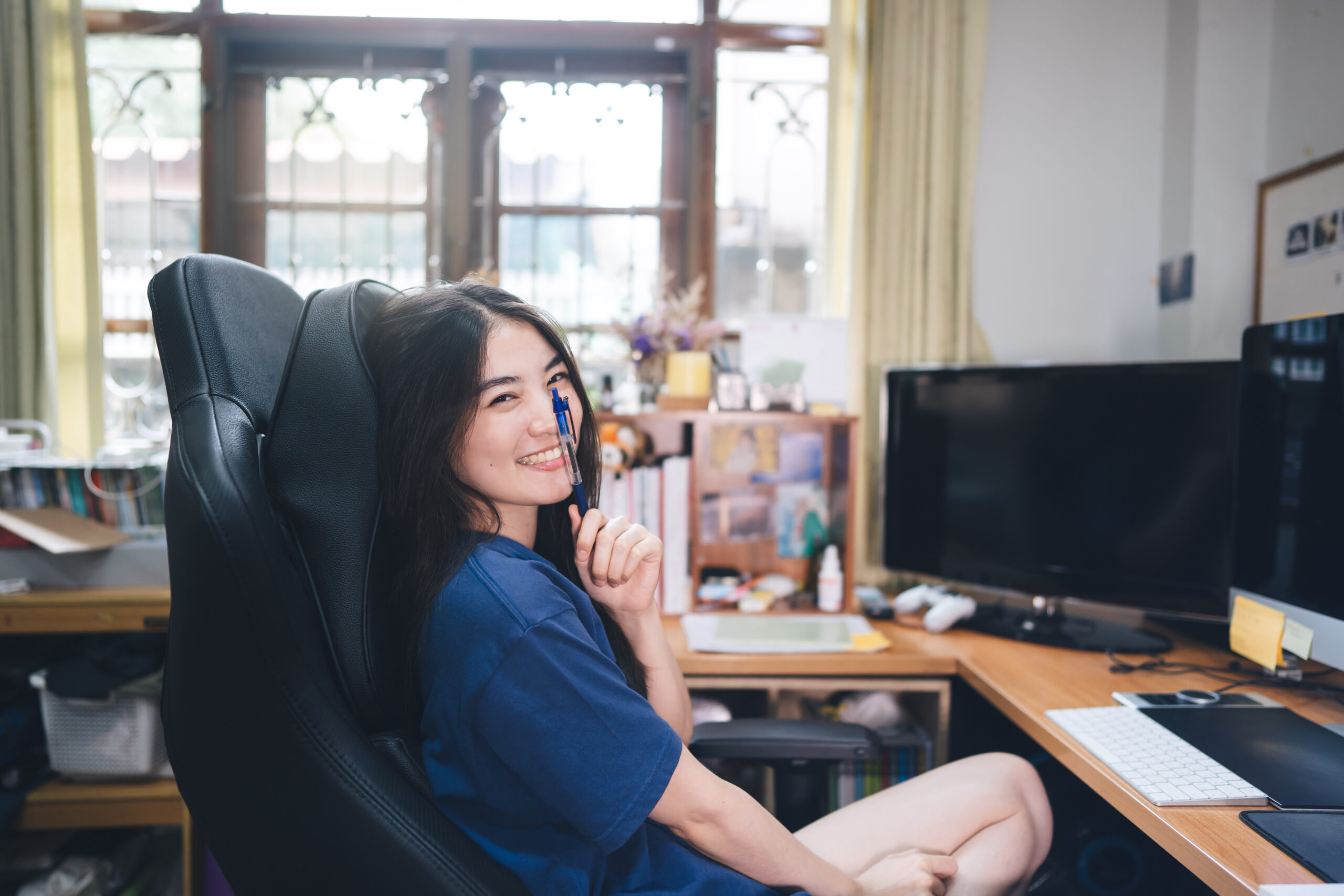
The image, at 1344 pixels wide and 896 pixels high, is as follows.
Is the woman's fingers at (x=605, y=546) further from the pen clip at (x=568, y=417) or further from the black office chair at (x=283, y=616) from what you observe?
the black office chair at (x=283, y=616)

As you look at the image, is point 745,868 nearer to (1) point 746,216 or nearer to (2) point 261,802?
(2) point 261,802

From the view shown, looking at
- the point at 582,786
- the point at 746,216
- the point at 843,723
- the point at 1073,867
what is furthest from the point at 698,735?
the point at 746,216

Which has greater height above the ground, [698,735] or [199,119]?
[199,119]

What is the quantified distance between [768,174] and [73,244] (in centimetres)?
182

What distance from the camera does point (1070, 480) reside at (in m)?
1.49

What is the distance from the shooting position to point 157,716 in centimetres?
151

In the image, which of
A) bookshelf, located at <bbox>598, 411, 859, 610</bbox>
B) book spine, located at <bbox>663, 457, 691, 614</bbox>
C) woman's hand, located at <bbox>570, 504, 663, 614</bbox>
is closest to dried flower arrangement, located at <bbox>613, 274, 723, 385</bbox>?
bookshelf, located at <bbox>598, 411, 859, 610</bbox>

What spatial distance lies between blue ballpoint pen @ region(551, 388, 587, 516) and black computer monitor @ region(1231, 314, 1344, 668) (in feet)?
3.28

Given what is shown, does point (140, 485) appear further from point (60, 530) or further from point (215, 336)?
point (215, 336)

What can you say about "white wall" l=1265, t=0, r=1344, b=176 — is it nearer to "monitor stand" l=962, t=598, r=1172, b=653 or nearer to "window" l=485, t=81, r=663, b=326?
"monitor stand" l=962, t=598, r=1172, b=653

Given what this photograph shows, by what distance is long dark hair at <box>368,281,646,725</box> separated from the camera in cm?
76

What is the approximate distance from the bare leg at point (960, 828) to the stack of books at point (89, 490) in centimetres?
146

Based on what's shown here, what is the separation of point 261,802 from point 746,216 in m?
1.83

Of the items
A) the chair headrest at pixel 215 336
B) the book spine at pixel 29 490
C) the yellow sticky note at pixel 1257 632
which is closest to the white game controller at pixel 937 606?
the yellow sticky note at pixel 1257 632
